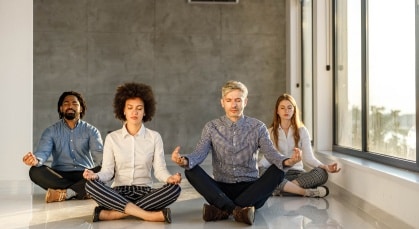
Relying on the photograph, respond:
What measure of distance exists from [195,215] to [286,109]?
1469mm

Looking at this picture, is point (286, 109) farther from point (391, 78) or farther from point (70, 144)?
point (70, 144)

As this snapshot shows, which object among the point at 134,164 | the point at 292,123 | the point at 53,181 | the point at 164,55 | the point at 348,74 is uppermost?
the point at 164,55

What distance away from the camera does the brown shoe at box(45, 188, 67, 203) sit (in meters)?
4.58

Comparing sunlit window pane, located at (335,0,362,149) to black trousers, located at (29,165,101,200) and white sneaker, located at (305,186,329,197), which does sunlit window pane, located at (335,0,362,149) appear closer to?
white sneaker, located at (305,186,329,197)

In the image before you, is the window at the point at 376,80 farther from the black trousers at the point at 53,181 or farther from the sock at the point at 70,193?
the sock at the point at 70,193

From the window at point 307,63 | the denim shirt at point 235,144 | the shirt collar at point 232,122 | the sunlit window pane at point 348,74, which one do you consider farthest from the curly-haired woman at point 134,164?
the window at point 307,63

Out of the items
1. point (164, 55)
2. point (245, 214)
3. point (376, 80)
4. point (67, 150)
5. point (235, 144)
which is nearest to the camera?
point (245, 214)

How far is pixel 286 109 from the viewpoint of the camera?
192 inches

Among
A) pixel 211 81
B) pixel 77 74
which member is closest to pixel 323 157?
pixel 211 81

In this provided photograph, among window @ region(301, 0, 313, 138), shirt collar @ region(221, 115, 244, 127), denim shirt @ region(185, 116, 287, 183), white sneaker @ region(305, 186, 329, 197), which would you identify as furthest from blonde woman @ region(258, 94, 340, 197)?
window @ region(301, 0, 313, 138)

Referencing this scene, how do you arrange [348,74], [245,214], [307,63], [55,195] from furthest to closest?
[307,63]
[348,74]
[55,195]
[245,214]

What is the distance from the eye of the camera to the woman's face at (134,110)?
367 cm

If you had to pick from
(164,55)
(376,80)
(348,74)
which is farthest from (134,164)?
(164,55)

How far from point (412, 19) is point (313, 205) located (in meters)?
1.61
